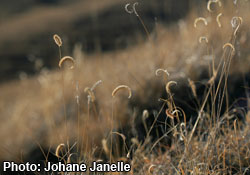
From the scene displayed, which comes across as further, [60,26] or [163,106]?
[60,26]

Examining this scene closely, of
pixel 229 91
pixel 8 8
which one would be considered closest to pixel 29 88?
pixel 229 91

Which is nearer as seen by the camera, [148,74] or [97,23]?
[148,74]

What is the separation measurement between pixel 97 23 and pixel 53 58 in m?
2.34

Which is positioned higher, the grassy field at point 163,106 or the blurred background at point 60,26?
the blurred background at point 60,26

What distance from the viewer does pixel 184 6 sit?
12.0 metres

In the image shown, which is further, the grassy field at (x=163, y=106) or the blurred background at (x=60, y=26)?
the blurred background at (x=60, y=26)

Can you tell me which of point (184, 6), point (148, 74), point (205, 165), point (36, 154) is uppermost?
point (184, 6)

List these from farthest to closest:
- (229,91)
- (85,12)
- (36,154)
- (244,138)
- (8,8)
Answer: (8,8) → (85,12) → (36,154) → (229,91) → (244,138)

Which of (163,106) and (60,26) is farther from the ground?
(60,26)

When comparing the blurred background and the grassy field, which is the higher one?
the blurred background

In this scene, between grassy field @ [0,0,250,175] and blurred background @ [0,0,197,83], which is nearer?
grassy field @ [0,0,250,175]

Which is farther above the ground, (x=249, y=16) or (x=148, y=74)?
(x=249, y=16)

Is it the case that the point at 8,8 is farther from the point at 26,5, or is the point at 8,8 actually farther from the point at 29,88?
the point at 29,88

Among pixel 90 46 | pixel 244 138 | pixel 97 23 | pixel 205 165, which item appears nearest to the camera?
pixel 205 165
